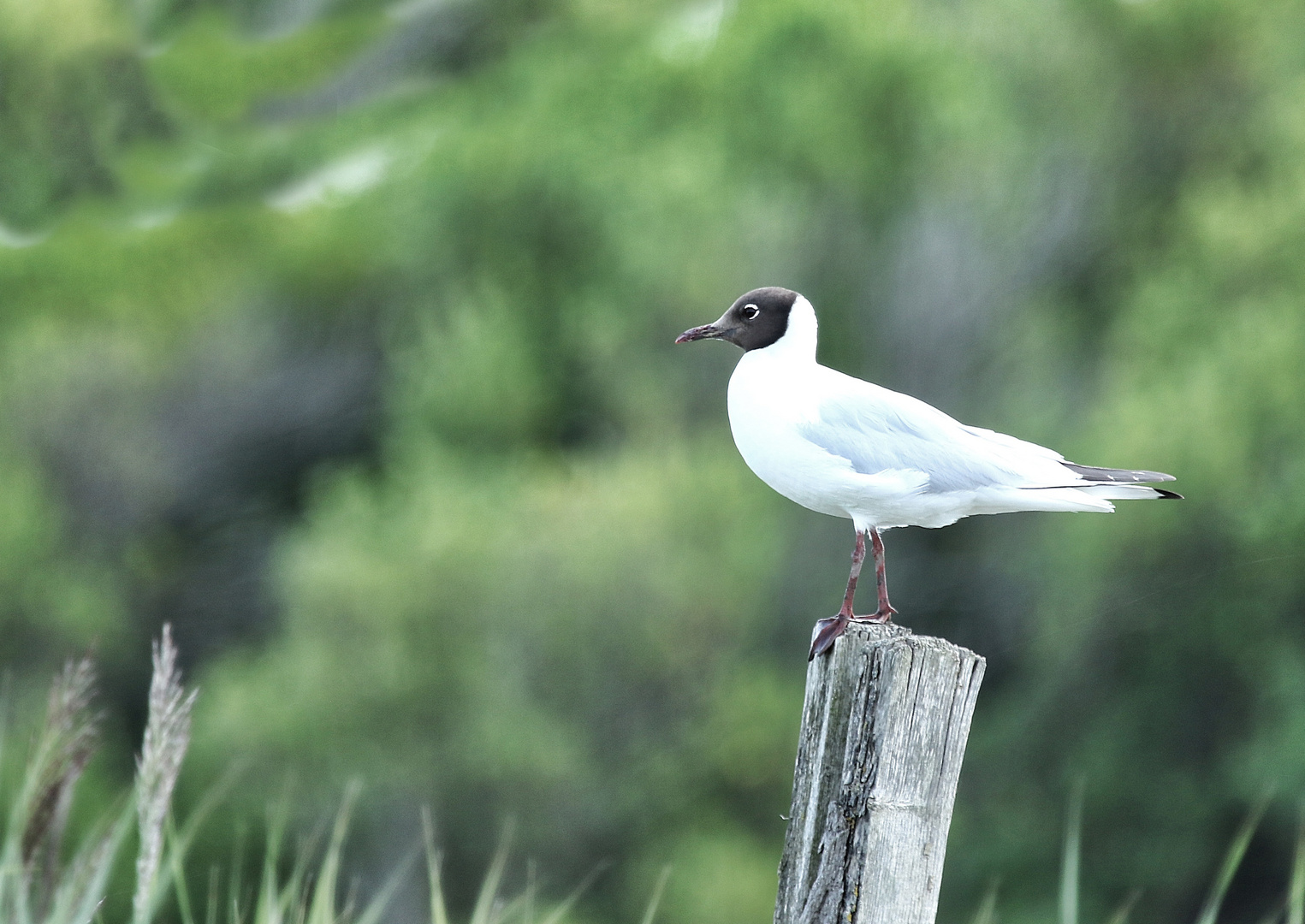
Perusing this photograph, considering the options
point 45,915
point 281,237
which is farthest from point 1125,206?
point 45,915

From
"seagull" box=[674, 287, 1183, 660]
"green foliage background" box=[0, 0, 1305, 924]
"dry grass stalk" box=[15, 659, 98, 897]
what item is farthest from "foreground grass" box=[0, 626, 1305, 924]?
"green foliage background" box=[0, 0, 1305, 924]

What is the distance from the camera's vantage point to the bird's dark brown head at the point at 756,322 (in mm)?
2461

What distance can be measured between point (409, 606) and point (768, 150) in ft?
16.5

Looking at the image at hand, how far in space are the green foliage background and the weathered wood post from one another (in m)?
7.29

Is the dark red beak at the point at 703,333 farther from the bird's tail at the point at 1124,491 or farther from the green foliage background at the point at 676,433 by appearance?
the green foliage background at the point at 676,433

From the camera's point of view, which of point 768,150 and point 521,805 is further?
point 768,150

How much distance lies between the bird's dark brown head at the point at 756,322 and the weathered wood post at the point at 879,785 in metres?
0.99

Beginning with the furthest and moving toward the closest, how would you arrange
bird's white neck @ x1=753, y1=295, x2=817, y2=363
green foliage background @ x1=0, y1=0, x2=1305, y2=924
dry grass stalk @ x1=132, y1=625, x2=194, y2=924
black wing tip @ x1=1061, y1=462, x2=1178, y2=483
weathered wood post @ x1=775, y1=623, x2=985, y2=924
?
green foliage background @ x1=0, y1=0, x2=1305, y2=924 < bird's white neck @ x1=753, y1=295, x2=817, y2=363 < black wing tip @ x1=1061, y1=462, x2=1178, y2=483 < weathered wood post @ x1=775, y1=623, x2=985, y2=924 < dry grass stalk @ x1=132, y1=625, x2=194, y2=924

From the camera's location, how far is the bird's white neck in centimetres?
242

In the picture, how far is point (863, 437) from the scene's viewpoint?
219cm

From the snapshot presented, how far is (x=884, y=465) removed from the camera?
216 centimetres

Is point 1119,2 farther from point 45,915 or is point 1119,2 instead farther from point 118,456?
point 45,915

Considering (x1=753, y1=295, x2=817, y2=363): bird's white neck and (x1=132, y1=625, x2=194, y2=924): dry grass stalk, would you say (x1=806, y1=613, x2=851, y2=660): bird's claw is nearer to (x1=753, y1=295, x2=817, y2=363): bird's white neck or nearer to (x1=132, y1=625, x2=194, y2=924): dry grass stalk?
(x1=753, y1=295, x2=817, y2=363): bird's white neck

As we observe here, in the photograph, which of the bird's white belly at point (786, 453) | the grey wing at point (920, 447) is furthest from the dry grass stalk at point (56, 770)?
the grey wing at point (920, 447)
